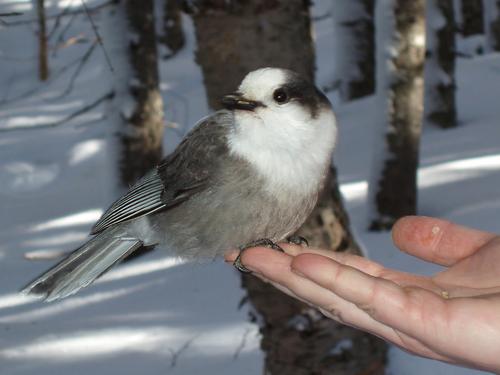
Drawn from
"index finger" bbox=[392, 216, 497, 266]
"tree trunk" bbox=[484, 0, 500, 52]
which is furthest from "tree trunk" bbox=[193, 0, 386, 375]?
"tree trunk" bbox=[484, 0, 500, 52]

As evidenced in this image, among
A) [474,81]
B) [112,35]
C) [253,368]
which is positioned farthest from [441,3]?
[253,368]

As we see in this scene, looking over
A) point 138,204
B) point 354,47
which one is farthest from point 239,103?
point 354,47

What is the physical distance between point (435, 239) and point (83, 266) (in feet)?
4.65

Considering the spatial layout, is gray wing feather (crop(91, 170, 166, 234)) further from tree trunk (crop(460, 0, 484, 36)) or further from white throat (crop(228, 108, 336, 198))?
tree trunk (crop(460, 0, 484, 36))

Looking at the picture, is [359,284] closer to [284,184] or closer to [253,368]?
[284,184]

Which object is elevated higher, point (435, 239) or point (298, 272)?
point (298, 272)

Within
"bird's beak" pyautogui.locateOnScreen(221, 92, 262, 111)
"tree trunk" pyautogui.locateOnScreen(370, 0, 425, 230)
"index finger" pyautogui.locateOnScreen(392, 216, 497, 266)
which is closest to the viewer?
"bird's beak" pyautogui.locateOnScreen(221, 92, 262, 111)

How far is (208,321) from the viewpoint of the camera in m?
5.96

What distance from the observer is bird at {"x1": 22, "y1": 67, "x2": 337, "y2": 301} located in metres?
2.67

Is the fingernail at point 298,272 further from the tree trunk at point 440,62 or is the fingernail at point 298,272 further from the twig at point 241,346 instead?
the tree trunk at point 440,62

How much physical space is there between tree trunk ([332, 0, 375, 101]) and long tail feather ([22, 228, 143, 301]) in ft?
30.2

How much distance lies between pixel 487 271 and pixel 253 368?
2827 millimetres

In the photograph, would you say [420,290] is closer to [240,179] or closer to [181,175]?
[240,179]

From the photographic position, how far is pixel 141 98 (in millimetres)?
7586
